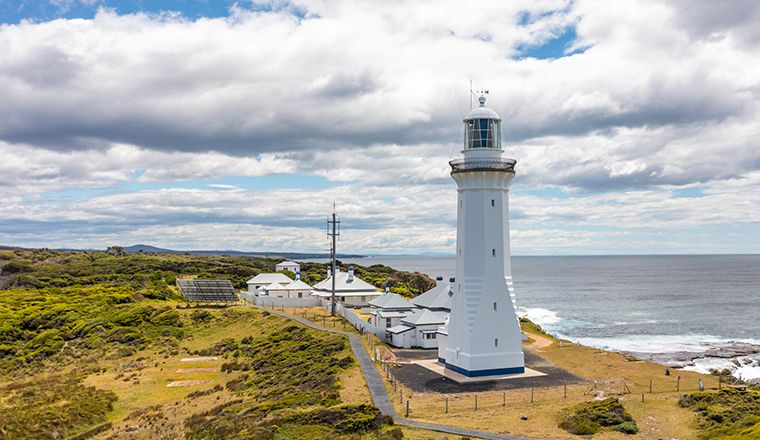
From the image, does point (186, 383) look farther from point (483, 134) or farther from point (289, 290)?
point (289, 290)

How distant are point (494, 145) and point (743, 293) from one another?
360 feet

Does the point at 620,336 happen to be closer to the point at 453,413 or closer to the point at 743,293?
the point at 453,413

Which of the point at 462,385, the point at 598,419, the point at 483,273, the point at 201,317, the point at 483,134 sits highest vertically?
the point at 483,134

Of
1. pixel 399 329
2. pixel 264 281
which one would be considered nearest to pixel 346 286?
pixel 264 281

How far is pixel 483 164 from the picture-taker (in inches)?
1169

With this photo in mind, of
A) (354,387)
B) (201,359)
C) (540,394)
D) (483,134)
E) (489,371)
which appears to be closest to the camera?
(540,394)

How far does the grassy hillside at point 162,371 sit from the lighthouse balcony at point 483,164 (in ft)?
37.8

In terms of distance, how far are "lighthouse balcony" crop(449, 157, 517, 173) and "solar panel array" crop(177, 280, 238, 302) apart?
121 feet

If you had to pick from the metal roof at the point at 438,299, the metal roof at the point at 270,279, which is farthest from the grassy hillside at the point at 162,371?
the metal roof at the point at 270,279

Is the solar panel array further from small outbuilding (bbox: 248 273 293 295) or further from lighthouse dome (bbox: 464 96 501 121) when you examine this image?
lighthouse dome (bbox: 464 96 501 121)

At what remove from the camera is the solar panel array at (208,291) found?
59.9m

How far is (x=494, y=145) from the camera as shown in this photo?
30703mm

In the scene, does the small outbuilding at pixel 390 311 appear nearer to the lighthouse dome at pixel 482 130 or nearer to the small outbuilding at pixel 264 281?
the lighthouse dome at pixel 482 130

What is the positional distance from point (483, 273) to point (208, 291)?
1537 inches
